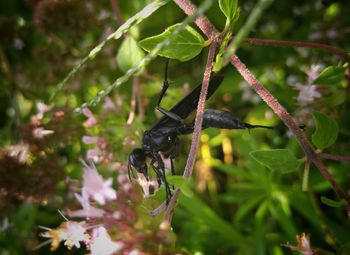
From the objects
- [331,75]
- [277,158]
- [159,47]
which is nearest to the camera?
[159,47]

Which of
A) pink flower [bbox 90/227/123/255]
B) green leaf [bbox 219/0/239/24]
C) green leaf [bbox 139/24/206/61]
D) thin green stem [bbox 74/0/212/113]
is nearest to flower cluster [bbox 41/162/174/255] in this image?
pink flower [bbox 90/227/123/255]

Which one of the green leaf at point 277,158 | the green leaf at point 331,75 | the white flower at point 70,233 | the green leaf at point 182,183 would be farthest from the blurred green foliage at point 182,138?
the green leaf at point 182,183

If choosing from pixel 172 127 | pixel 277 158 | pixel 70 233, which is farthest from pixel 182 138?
pixel 70 233

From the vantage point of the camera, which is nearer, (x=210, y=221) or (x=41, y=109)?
(x=41, y=109)

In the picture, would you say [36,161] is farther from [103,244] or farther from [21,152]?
[103,244]

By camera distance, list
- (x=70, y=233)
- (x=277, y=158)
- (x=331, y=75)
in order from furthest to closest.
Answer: (x=331, y=75) < (x=277, y=158) < (x=70, y=233)

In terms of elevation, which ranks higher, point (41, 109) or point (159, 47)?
point (41, 109)
